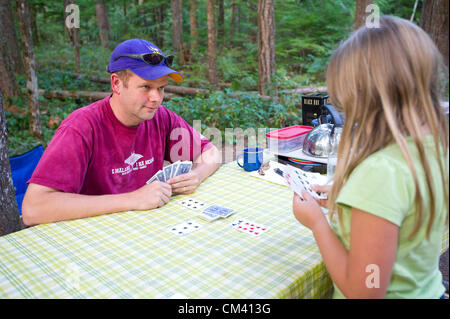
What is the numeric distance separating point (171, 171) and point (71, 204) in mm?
567

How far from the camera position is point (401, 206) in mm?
953

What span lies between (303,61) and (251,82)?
4.29 metres

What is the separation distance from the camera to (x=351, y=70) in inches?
40.4

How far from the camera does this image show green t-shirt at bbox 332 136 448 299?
95 centimetres

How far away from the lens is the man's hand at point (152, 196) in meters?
1.82

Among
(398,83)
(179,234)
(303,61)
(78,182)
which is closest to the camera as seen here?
(398,83)

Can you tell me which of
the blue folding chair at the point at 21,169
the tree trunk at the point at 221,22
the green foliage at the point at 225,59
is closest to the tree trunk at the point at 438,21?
the green foliage at the point at 225,59

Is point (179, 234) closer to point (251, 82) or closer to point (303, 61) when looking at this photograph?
point (251, 82)

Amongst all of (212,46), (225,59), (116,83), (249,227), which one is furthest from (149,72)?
(225,59)

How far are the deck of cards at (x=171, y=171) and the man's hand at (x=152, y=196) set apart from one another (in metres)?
0.07

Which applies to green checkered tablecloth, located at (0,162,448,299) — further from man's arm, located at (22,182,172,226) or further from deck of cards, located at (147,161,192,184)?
deck of cards, located at (147,161,192,184)

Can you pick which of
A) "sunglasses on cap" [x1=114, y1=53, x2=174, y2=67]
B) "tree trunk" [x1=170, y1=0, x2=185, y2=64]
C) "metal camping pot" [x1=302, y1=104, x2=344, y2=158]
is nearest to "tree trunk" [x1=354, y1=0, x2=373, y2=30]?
"metal camping pot" [x1=302, y1=104, x2=344, y2=158]

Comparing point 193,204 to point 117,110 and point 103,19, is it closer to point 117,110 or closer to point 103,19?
point 117,110
